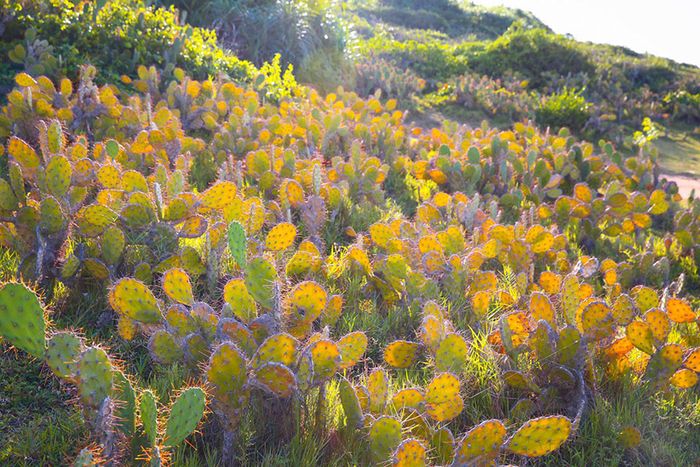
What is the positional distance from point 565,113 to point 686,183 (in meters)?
2.21

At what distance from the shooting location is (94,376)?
1.32 m

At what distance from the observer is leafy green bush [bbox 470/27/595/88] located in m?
12.8

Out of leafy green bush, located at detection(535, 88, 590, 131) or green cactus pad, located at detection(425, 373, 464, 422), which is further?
leafy green bush, located at detection(535, 88, 590, 131)

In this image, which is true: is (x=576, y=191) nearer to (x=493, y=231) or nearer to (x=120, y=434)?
(x=493, y=231)

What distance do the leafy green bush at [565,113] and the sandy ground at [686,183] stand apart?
181 centimetres

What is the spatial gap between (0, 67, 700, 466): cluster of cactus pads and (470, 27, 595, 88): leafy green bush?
9414 millimetres

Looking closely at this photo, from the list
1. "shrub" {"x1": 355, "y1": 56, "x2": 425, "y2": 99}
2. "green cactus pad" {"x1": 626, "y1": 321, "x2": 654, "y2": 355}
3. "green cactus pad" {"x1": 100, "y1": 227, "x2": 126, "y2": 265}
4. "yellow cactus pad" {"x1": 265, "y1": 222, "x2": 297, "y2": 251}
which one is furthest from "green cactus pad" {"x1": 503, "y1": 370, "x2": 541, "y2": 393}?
"shrub" {"x1": 355, "y1": 56, "x2": 425, "y2": 99}

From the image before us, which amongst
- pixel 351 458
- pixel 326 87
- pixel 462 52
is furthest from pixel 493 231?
pixel 462 52

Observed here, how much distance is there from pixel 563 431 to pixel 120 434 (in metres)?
1.19

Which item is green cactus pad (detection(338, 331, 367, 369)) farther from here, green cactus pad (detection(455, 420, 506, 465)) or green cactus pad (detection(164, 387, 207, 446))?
green cactus pad (detection(164, 387, 207, 446))

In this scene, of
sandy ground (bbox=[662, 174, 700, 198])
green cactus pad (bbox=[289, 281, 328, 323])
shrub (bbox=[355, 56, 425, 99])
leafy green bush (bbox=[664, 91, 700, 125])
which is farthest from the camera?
leafy green bush (bbox=[664, 91, 700, 125])

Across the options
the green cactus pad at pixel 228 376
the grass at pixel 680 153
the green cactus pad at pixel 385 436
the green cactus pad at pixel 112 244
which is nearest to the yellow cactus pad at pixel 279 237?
the green cactus pad at pixel 112 244

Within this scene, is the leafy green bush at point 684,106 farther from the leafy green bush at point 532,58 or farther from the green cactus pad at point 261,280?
the green cactus pad at point 261,280

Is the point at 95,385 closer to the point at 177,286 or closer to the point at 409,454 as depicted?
the point at 177,286
